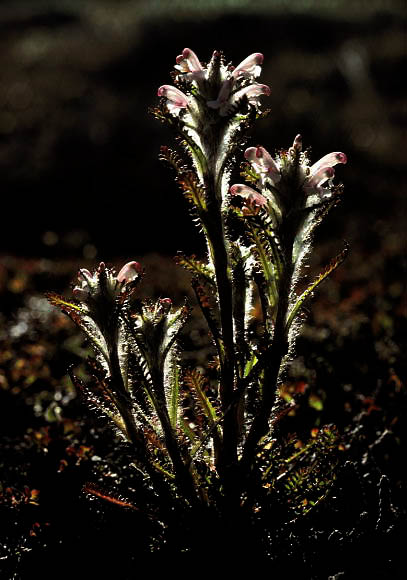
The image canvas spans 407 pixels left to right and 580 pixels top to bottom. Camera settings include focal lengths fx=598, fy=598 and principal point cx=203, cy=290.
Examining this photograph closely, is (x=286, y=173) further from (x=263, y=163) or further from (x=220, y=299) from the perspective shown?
(x=220, y=299)

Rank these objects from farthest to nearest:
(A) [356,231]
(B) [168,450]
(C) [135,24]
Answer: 1. (C) [135,24]
2. (A) [356,231]
3. (B) [168,450]

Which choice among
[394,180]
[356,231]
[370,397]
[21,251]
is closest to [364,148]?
[394,180]

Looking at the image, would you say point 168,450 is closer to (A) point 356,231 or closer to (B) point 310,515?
(B) point 310,515

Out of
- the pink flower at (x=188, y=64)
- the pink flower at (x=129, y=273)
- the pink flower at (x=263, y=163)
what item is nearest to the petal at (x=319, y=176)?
the pink flower at (x=263, y=163)

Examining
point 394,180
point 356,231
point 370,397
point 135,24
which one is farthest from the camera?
point 135,24

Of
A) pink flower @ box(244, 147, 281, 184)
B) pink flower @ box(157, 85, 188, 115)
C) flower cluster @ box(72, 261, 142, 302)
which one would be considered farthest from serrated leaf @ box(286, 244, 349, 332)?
pink flower @ box(157, 85, 188, 115)

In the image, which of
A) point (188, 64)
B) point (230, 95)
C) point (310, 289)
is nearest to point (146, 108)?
point (188, 64)
